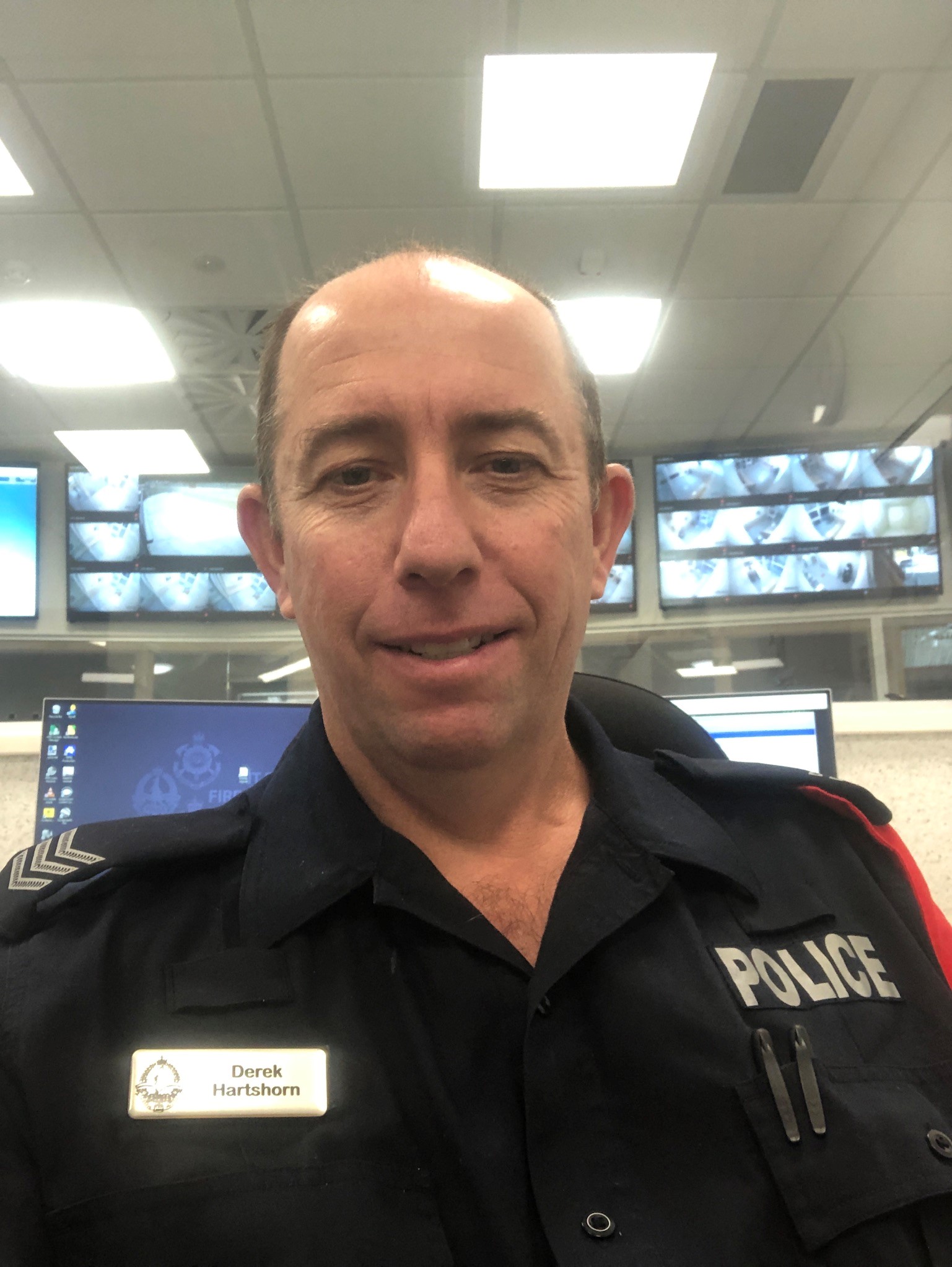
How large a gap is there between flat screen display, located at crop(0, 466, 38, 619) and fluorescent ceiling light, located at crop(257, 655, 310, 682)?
885 millimetres

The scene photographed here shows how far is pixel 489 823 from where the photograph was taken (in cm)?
81

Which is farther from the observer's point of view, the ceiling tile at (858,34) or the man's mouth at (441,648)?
the ceiling tile at (858,34)

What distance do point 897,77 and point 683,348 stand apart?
3.53ft

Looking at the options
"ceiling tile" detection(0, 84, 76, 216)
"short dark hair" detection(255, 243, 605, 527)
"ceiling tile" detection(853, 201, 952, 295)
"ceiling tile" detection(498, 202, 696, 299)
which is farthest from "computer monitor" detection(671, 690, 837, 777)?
"ceiling tile" detection(0, 84, 76, 216)

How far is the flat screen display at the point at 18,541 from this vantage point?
9.25ft

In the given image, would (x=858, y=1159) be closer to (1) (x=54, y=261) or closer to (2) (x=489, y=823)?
(2) (x=489, y=823)

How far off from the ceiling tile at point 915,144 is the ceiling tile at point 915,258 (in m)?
0.12

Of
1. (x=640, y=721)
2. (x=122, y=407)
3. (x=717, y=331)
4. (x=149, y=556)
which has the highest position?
(x=717, y=331)

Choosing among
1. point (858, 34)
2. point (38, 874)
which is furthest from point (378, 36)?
point (38, 874)

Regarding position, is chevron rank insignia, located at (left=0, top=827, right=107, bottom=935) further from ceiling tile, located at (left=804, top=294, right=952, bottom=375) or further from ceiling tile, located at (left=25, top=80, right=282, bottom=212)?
ceiling tile, located at (left=804, top=294, right=952, bottom=375)

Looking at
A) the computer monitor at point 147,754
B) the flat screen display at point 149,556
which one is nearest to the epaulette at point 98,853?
the computer monitor at point 147,754

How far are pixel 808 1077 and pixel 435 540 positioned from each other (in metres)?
0.53

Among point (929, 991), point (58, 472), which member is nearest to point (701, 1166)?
point (929, 991)

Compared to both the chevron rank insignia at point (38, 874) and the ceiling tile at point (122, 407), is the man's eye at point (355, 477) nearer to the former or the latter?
the chevron rank insignia at point (38, 874)
